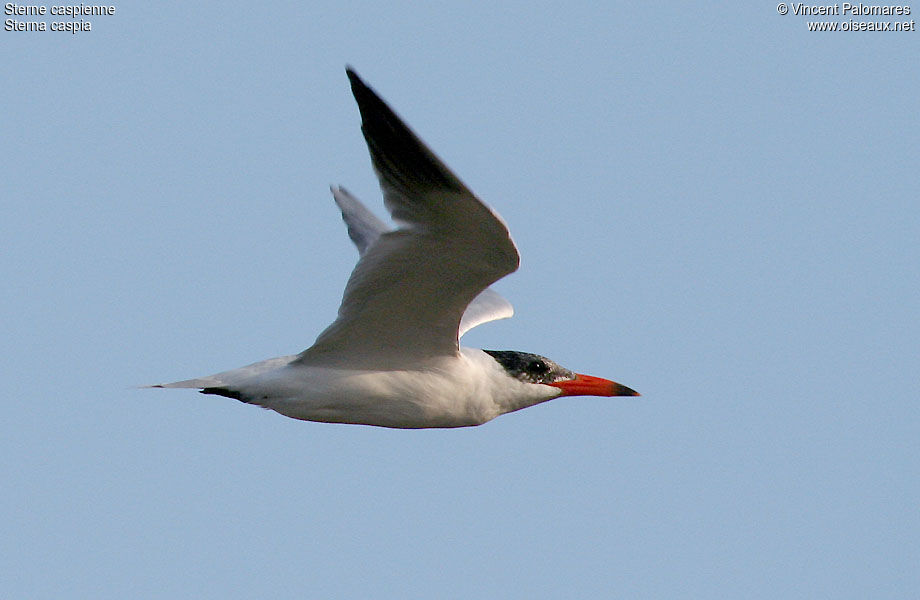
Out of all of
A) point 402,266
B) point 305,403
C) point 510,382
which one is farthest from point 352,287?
point 510,382

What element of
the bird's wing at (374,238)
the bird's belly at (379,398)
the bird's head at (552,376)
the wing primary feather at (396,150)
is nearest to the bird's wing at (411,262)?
the wing primary feather at (396,150)

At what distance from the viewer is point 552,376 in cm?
803

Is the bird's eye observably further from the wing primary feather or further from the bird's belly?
the wing primary feather

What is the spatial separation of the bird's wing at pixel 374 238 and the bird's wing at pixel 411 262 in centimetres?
129

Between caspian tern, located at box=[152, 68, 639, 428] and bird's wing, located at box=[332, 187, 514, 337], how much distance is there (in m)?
0.37

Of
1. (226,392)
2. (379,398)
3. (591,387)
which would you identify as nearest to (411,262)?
(379,398)

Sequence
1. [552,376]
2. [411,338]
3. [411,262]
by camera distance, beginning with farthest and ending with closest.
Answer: [552,376], [411,338], [411,262]

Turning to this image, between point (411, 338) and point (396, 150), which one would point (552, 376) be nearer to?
point (411, 338)

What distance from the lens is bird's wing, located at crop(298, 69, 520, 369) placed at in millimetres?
5992

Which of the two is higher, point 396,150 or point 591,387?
point 396,150

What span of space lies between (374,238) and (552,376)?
195 centimetres

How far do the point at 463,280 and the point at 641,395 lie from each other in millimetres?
2169

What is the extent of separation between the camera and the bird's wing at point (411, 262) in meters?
5.99

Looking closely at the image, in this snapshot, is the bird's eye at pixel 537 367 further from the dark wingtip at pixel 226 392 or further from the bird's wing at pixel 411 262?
the dark wingtip at pixel 226 392
